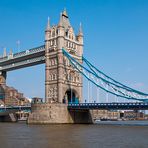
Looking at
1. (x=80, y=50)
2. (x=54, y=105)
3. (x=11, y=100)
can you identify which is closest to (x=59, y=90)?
(x=54, y=105)

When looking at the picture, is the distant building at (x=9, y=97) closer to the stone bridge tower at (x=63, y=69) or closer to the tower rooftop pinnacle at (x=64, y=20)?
the stone bridge tower at (x=63, y=69)

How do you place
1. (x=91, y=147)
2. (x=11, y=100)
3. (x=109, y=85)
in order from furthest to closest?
(x=11, y=100)
(x=109, y=85)
(x=91, y=147)

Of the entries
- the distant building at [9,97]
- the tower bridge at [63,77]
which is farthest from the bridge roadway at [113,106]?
the distant building at [9,97]

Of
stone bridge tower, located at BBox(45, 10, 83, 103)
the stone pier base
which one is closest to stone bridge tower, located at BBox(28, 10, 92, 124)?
stone bridge tower, located at BBox(45, 10, 83, 103)

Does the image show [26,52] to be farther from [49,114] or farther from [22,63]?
→ [49,114]

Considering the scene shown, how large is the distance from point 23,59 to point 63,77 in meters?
16.0

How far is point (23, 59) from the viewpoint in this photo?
94.4 metres

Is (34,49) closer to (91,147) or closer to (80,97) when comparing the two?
(80,97)

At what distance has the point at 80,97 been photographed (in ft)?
291

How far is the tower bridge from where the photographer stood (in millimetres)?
74625

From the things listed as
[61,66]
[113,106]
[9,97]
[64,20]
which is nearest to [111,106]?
[113,106]

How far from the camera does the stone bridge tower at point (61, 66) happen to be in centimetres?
8350

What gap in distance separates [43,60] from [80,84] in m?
11.3

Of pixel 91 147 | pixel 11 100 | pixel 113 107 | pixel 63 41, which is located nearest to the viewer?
pixel 91 147
